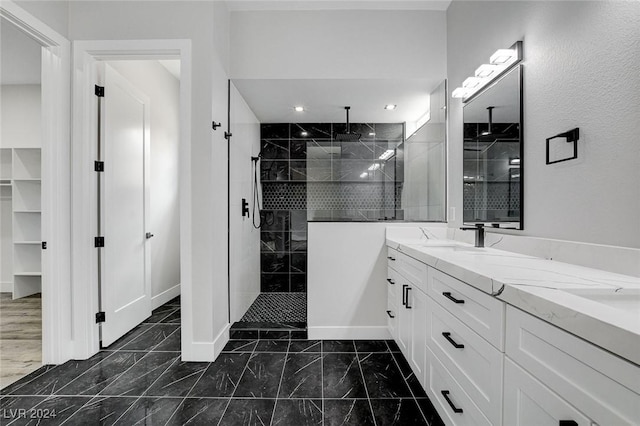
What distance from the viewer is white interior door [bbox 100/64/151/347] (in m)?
2.42

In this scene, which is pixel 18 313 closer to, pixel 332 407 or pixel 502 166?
pixel 332 407

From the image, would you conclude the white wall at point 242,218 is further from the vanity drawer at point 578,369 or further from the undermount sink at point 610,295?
the undermount sink at point 610,295

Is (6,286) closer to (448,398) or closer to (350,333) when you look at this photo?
(350,333)

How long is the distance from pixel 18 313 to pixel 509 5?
5468 millimetres

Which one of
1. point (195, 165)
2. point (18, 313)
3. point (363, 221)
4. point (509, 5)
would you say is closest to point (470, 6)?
point (509, 5)

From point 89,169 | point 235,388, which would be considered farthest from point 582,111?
point 89,169

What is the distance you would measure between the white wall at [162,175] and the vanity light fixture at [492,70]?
10.6ft

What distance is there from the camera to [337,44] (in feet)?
8.82

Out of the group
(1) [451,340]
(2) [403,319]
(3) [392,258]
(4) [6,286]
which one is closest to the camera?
(1) [451,340]

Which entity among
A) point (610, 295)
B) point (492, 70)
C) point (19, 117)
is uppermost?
point (19, 117)

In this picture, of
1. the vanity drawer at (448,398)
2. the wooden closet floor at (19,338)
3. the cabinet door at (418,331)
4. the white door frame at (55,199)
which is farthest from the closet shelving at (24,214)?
the vanity drawer at (448,398)

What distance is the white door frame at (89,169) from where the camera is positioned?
7.35ft

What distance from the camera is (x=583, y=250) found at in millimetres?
1286

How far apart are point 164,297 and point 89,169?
1905 millimetres
